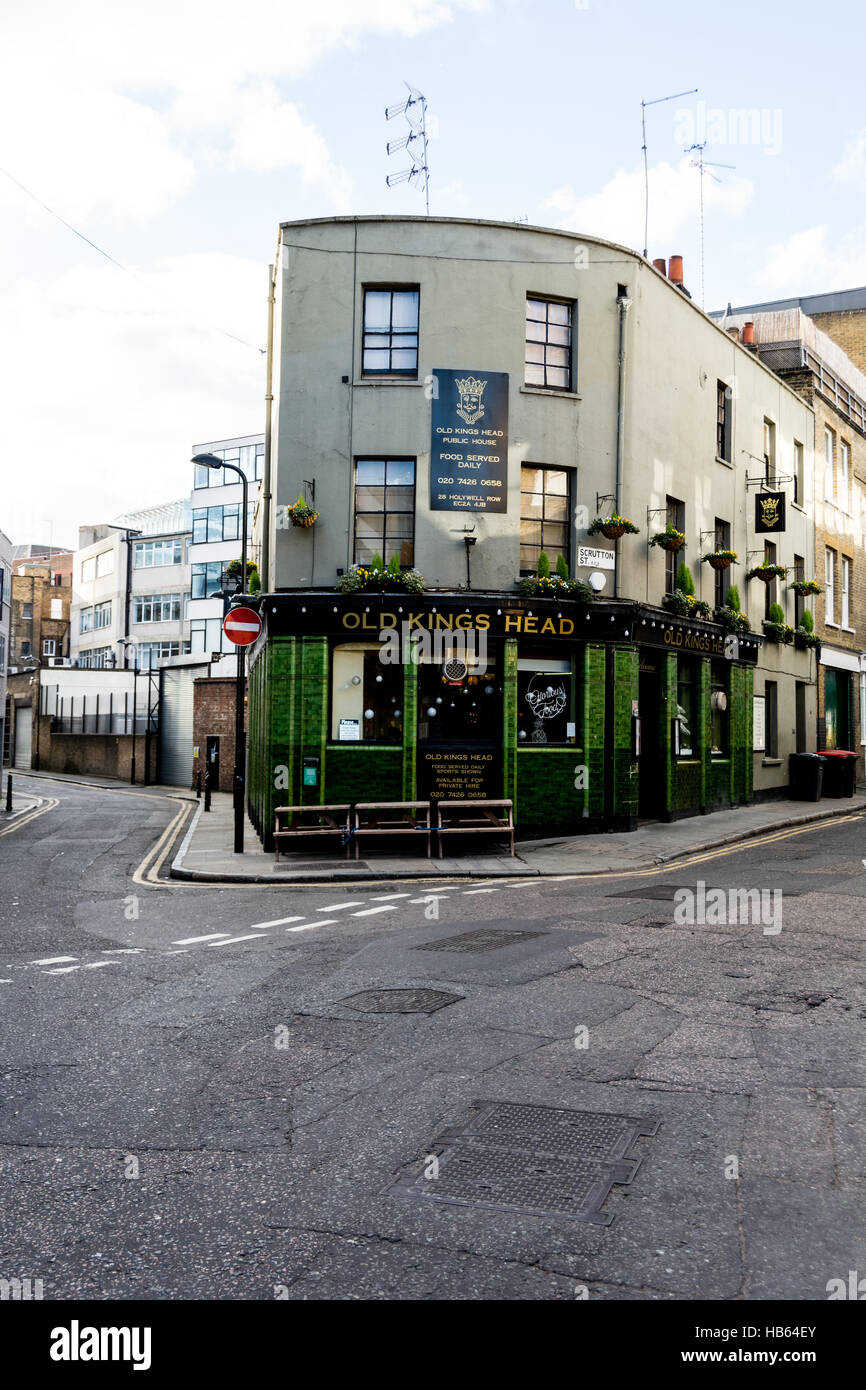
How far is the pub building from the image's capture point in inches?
696

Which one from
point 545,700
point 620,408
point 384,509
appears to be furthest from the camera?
point 620,408

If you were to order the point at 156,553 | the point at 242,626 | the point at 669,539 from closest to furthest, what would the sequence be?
1. the point at 242,626
2. the point at 669,539
3. the point at 156,553

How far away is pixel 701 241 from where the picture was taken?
89.5ft

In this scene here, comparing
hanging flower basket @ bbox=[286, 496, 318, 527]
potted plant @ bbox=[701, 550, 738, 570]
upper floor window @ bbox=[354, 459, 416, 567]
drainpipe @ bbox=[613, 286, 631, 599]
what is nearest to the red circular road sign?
hanging flower basket @ bbox=[286, 496, 318, 527]

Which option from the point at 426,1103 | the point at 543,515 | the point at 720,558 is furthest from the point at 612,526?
the point at 426,1103

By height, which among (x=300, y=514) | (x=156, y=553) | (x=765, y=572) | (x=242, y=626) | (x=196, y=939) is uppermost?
(x=156, y=553)

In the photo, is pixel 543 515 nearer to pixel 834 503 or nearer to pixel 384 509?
pixel 384 509

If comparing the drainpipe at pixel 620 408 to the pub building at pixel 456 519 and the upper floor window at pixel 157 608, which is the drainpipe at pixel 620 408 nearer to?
the pub building at pixel 456 519

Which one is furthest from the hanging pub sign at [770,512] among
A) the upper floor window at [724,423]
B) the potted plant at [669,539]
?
the potted plant at [669,539]

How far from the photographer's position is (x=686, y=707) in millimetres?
22531

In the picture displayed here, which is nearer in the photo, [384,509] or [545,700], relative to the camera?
[384,509]

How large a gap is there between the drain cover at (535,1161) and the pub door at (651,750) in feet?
54.2

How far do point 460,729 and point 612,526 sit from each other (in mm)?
4480

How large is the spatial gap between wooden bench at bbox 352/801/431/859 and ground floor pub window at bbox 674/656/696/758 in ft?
22.6
